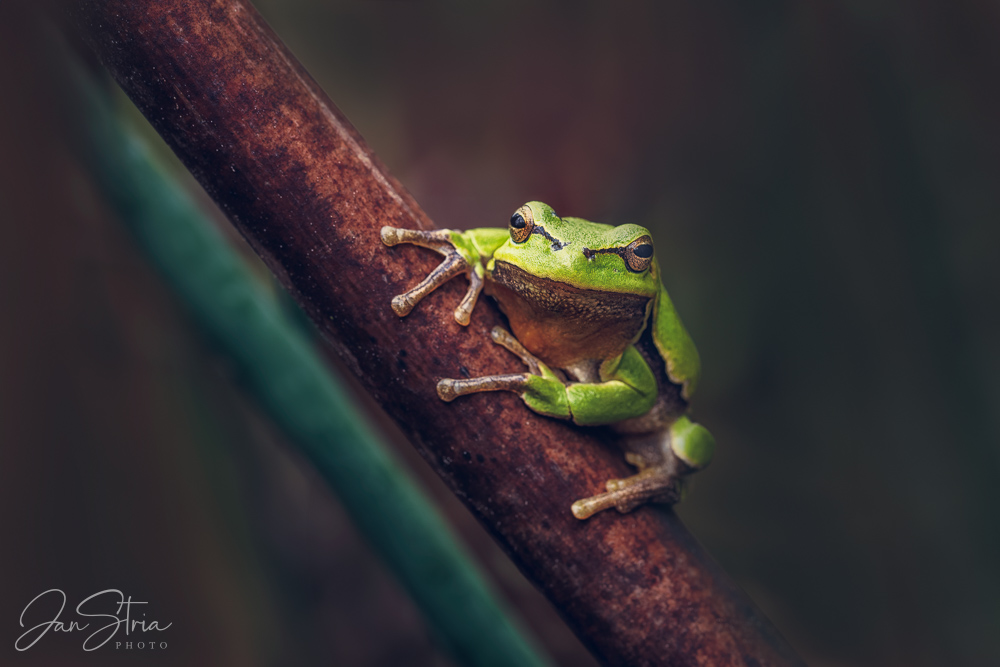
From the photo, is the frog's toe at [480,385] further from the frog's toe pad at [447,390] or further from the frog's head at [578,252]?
the frog's head at [578,252]

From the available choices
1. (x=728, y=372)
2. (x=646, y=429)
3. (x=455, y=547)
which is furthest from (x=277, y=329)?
(x=728, y=372)

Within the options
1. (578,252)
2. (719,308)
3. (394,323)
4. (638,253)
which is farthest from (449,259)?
(719,308)

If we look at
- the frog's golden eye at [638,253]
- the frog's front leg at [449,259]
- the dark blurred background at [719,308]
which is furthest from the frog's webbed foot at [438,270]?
the dark blurred background at [719,308]

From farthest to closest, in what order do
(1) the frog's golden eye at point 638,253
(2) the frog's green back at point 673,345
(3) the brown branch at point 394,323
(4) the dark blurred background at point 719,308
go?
(4) the dark blurred background at point 719,308
(2) the frog's green back at point 673,345
(1) the frog's golden eye at point 638,253
(3) the brown branch at point 394,323

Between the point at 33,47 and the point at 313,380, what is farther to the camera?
the point at 33,47

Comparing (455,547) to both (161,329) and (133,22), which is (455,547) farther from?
(161,329)

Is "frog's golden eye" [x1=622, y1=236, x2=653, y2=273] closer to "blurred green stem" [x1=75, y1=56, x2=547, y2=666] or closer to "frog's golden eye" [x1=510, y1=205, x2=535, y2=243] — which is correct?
"frog's golden eye" [x1=510, y1=205, x2=535, y2=243]
